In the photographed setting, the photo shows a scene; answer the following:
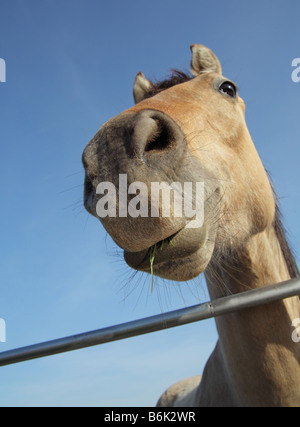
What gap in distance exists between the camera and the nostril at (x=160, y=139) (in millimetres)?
1663

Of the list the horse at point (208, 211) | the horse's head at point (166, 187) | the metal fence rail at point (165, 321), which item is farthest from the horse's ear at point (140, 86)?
the metal fence rail at point (165, 321)

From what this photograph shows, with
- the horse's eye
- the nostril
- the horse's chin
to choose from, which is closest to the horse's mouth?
the horse's chin

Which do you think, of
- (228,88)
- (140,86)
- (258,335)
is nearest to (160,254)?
(258,335)

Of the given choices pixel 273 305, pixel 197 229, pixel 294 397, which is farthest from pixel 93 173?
pixel 294 397

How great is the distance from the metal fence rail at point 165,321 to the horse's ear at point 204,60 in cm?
237

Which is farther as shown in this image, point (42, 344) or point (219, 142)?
point (219, 142)

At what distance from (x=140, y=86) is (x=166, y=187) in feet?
7.06

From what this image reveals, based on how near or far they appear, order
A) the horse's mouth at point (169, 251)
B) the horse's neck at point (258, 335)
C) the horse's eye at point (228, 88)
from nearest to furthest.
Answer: the horse's mouth at point (169, 251)
the horse's neck at point (258, 335)
the horse's eye at point (228, 88)

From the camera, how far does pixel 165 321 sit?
184 centimetres

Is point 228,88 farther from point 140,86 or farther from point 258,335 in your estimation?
point 258,335

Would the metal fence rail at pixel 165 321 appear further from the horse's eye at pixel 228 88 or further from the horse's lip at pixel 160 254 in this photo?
the horse's eye at pixel 228 88
